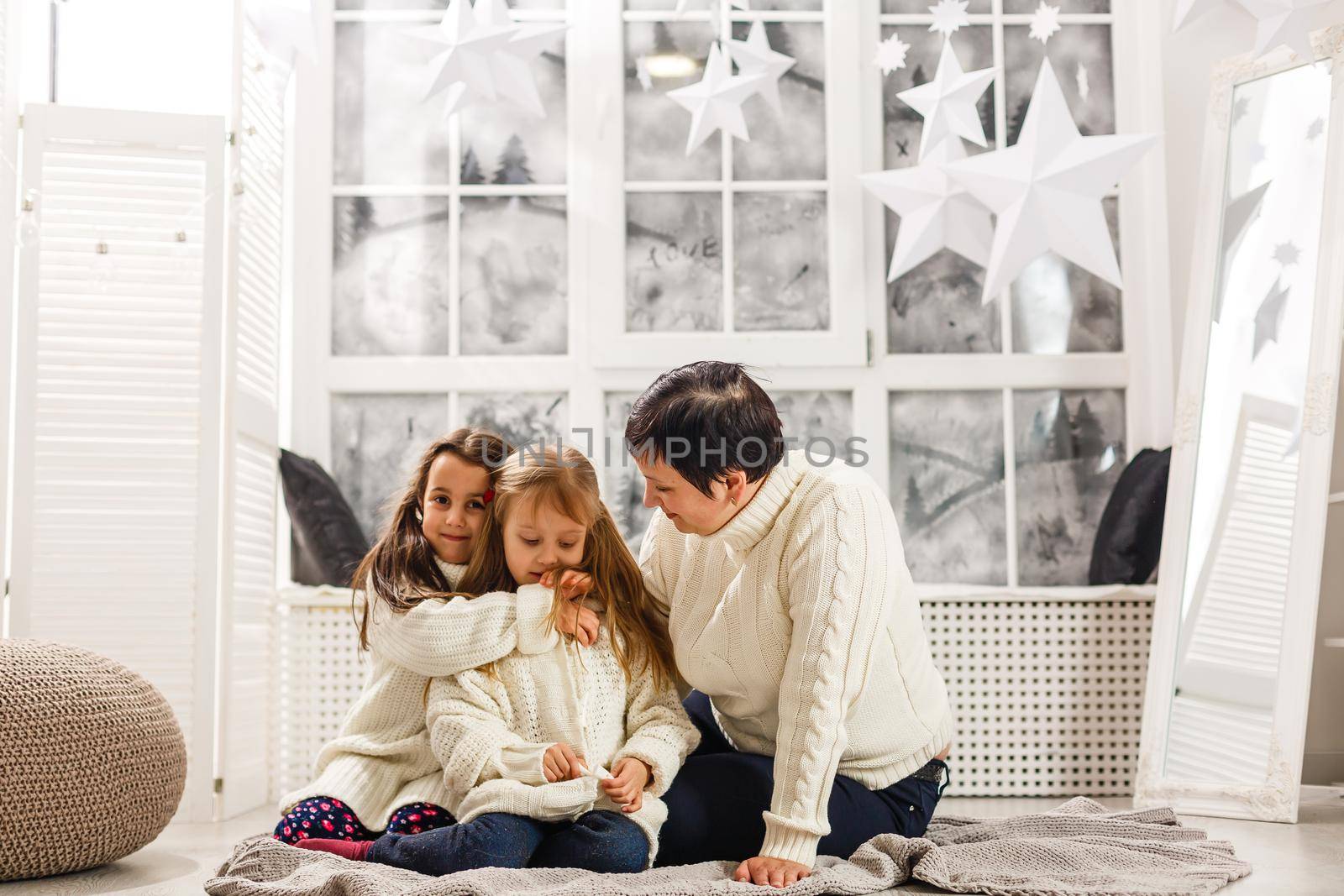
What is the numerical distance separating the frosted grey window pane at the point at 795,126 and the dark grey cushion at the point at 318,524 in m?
1.26

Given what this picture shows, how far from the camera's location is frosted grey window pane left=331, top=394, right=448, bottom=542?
2938mm

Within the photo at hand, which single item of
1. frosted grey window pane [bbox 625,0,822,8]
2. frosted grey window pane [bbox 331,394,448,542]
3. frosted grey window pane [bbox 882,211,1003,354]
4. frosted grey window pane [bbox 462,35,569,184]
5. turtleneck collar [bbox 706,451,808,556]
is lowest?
turtleneck collar [bbox 706,451,808,556]

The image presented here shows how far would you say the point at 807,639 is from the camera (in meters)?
1.58

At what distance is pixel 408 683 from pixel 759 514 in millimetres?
625

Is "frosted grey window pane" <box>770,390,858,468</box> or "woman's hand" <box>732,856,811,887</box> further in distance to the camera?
"frosted grey window pane" <box>770,390,858,468</box>

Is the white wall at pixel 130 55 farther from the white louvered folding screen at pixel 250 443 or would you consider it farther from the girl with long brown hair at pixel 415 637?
the girl with long brown hair at pixel 415 637

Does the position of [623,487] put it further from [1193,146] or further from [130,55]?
[1193,146]

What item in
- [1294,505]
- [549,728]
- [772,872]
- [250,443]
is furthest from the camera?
[250,443]

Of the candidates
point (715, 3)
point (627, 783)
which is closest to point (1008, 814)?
point (627, 783)

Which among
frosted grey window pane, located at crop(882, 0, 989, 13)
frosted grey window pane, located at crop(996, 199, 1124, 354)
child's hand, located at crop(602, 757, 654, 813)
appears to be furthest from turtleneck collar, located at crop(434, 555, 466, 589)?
frosted grey window pane, located at crop(882, 0, 989, 13)

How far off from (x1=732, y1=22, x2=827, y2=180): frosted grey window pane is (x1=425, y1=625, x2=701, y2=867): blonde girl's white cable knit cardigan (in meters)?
1.58

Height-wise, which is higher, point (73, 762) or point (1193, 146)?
point (1193, 146)

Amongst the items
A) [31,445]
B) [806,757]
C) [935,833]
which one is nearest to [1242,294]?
[935,833]

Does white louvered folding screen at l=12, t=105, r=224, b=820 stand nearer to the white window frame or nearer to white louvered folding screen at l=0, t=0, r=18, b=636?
white louvered folding screen at l=0, t=0, r=18, b=636
